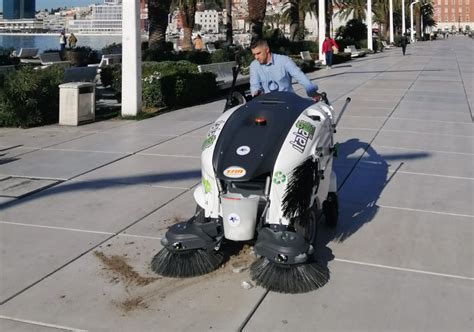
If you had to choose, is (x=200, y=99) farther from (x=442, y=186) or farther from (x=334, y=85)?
(x=442, y=186)

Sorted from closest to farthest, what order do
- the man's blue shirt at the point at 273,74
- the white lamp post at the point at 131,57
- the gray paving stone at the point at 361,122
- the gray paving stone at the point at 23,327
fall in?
the gray paving stone at the point at 23,327, the man's blue shirt at the point at 273,74, the gray paving stone at the point at 361,122, the white lamp post at the point at 131,57

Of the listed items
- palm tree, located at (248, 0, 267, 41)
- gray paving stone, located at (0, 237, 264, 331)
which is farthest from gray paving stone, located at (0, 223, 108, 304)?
palm tree, located at (248, 0, 267, 41)

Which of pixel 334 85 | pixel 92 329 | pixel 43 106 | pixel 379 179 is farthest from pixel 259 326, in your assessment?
pixel 334 85

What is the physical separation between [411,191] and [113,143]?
487cm

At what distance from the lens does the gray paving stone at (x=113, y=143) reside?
9195 millimetres

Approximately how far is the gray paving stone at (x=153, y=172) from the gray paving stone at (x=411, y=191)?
194 cm

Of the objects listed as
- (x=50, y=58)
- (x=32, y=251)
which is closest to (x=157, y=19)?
(x=50, y=58)

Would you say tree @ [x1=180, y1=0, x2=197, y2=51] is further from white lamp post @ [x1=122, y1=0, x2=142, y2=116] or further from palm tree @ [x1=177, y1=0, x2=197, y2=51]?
white lamp post @ [x1=122, y1=0, x2=142, y2=116]

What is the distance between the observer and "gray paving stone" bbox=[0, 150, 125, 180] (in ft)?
24.8

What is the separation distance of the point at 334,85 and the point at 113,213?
14652 mm

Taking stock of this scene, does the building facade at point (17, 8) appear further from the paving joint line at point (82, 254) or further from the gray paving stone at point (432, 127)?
the paving joint line at point (82, 254)

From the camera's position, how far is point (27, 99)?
11117 millimetres

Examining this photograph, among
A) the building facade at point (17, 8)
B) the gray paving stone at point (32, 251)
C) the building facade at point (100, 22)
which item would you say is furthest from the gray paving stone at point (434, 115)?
the building facade at point (100, 22)

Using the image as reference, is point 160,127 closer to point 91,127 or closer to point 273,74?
point 91,127
